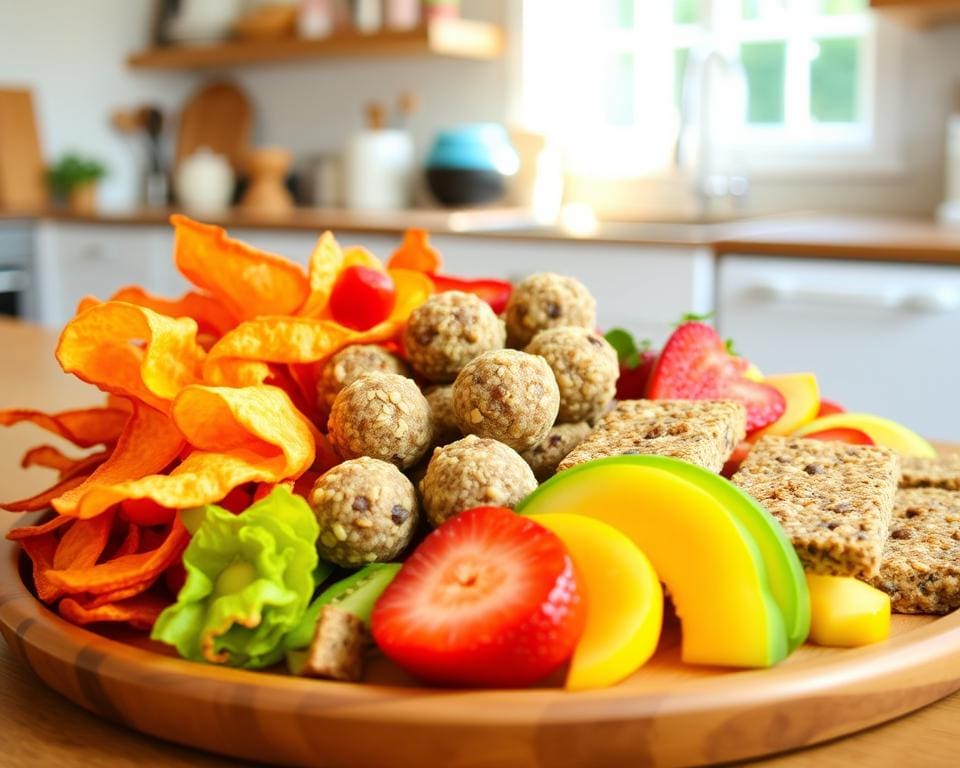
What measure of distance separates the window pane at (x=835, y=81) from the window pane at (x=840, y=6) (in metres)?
0.07

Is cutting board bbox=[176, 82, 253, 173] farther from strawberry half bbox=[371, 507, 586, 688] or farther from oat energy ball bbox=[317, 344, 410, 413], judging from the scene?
strawberry half bbox=[371, 507, 586, 688]

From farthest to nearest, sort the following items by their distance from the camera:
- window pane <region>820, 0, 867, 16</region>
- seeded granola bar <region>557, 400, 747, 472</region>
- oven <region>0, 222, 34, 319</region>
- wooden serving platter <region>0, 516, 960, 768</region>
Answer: oven <region>0, 222, 34, 319</region>
window pane <region>820, 0, 867, 16</region>
seeded granola bar <region>557, 400, 747, 472</region>
wooden serving platter <region>0, 516, 960, 768</region>

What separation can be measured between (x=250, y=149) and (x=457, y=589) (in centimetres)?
432

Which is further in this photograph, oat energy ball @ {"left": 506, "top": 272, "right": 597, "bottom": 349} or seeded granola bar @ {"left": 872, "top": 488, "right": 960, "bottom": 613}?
oat energy ball @ {"left": 506, "top": 272, "right": 597, "bottom": 349}

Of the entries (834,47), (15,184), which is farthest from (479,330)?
(15,184)

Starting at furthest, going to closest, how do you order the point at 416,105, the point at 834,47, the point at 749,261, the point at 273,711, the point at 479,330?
1. the point at 416,105
2. the point at 834,47
3. the point at 749,261
4. the point at 479,330
5. the point at 273,711

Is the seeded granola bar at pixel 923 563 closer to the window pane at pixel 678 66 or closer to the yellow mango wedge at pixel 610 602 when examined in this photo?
the yellow mango wedge at pixel 610 602

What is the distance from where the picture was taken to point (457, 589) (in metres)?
0.59

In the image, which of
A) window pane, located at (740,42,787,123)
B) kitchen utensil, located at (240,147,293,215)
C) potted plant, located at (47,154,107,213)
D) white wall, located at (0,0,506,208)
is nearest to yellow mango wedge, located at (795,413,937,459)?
window pane, located at (740,42,787,123)

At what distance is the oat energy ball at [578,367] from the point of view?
0.82 m

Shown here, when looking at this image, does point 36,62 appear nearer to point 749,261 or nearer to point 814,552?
point 749,261

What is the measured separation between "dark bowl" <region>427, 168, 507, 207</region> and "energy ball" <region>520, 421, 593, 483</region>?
10.0 ft

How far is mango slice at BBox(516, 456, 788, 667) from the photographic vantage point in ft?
1.96

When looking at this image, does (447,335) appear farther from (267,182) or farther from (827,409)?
(267,182)
